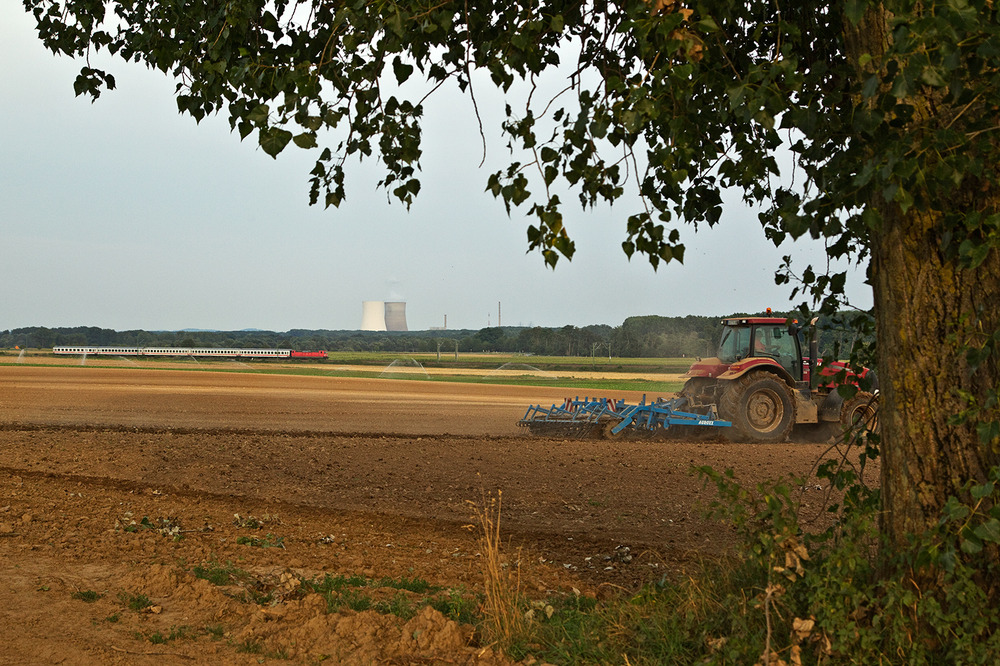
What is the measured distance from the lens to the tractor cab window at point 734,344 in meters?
Result: 15.0

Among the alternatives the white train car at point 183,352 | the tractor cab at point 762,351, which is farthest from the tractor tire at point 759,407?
the white train car at point 183,352

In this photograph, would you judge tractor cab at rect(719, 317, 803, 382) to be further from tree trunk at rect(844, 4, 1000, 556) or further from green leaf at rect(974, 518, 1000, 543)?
green leaf at rect(974, 518, 1000, 543)

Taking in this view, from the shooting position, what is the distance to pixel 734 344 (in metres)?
15.2

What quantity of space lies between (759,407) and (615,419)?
2525 mm

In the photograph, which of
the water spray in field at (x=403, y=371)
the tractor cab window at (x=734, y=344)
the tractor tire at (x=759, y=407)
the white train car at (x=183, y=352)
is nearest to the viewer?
the tractor tire at (x=759, y=407)

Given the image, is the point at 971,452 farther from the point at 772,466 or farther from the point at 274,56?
the point at 772,466

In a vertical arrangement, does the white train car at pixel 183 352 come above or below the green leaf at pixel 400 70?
below

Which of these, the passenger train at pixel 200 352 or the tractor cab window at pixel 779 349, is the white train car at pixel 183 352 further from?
the tractor cab window at pixel 779 349

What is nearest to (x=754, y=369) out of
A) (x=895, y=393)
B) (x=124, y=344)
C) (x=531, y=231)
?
(x=895, y=393)

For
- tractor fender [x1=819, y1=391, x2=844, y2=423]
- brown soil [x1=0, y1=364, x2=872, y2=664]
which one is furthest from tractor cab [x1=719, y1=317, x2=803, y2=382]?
brown soil [x1=0, y1=364, x2=872, y2=664]

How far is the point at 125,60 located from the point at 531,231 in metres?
3.89

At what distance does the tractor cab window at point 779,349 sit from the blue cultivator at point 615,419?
4.71 feet

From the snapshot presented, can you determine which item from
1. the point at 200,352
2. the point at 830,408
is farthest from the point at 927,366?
the point at 200,352

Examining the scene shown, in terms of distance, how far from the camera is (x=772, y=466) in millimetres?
11906
